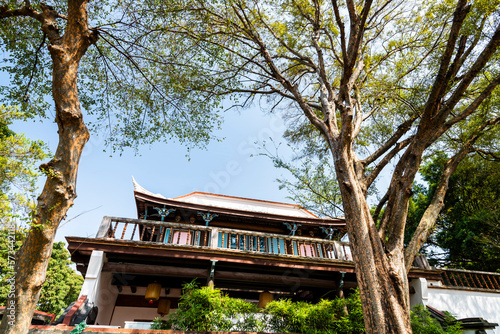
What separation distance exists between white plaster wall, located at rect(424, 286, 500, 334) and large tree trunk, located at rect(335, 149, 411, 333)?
5.62 metres

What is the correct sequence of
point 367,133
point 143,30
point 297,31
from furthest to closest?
1. point 367,133
2. point 297,31
3. point 143,30

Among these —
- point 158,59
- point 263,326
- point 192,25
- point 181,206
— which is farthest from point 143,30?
point 263,326

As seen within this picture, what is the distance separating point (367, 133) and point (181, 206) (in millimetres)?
7149

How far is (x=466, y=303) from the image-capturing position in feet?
28.5

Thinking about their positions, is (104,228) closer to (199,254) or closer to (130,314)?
(199,254)

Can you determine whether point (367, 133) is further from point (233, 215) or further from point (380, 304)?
point (380, 304)

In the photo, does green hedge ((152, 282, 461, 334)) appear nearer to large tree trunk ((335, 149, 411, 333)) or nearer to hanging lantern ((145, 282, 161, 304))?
large tree trunk ((335, 149, 411, 333))

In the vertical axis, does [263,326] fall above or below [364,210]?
below

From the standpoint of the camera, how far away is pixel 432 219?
185 inches

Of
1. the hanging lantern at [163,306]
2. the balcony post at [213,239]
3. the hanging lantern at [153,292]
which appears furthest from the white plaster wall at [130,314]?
the balcony post at [213,239]

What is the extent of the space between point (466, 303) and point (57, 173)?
11.5 meters

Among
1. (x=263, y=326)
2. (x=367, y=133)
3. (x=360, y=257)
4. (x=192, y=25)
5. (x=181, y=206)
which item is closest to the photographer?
(x=360, y=257)

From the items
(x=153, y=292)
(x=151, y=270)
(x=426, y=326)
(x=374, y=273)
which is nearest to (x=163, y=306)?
(x=153, y=292)

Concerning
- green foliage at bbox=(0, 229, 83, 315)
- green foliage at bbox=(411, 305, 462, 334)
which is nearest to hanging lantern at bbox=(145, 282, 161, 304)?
green foliage at bbox=(411, 305, 462, 334)
